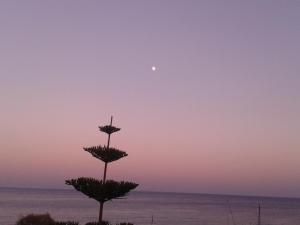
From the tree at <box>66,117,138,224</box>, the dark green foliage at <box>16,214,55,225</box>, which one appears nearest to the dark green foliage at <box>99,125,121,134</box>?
the tree at <box>66,117,138,224</box>

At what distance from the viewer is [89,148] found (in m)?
21.3

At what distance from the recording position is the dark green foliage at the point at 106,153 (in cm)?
2128

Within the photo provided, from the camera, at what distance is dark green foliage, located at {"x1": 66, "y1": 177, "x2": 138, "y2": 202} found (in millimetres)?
20812

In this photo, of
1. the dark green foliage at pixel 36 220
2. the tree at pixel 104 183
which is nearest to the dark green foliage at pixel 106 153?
the tree at pixel 104 183

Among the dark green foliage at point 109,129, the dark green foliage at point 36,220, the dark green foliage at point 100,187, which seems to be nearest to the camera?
the dark green foliage at point 100,187

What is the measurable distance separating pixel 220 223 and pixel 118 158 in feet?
307

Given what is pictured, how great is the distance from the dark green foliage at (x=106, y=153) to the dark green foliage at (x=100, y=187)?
1005 mm

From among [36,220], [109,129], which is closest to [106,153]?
[109,129]

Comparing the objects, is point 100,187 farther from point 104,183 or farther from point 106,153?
point 106,153

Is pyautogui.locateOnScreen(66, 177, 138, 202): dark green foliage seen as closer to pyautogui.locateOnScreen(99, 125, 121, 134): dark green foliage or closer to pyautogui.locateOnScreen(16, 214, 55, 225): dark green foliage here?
pyautogui.locateOnScreen(99, 125, 121, 134): dark green foliage

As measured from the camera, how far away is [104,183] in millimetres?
20906

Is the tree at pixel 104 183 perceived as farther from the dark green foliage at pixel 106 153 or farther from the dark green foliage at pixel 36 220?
the dark green foliage at pixel 36 220

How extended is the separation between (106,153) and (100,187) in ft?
4.56

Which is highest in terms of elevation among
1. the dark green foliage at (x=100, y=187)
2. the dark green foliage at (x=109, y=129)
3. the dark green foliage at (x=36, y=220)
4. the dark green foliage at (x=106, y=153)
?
the dark green foliage at (x=109, y=129)
